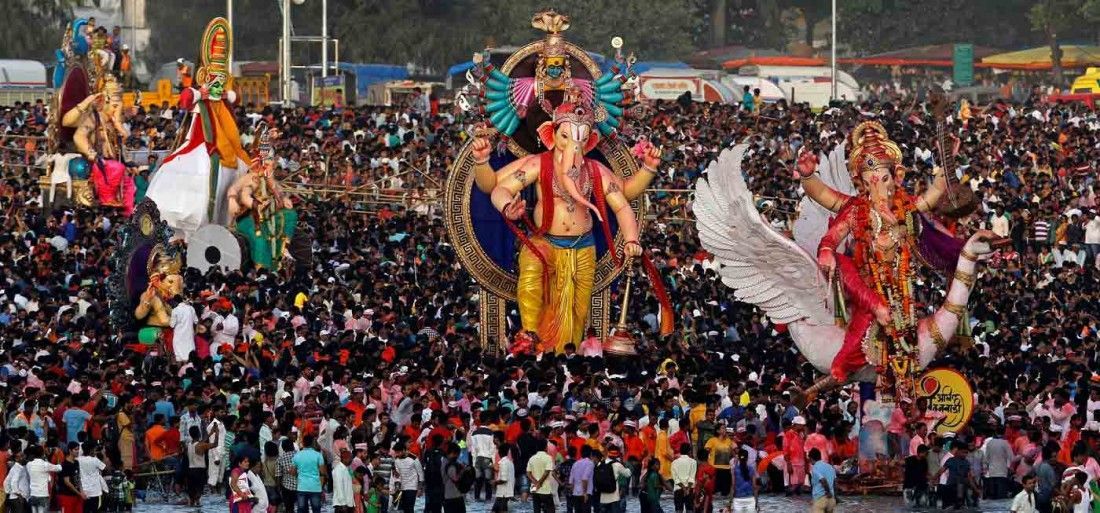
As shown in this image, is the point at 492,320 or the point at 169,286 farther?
the point at 492,320

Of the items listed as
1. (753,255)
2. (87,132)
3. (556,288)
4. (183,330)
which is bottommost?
(183,330)

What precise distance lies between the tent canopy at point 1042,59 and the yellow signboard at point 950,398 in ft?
127

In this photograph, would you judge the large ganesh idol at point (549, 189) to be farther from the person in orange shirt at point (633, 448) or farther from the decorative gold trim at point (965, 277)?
the person in orange shirt at point (633, 448)

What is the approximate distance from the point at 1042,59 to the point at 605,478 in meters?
42.8

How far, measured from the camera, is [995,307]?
101 feet

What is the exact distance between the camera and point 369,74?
56.7m

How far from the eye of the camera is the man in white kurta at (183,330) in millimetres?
26812

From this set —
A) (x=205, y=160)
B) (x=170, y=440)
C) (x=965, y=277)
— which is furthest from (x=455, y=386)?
(x=205, y=160)

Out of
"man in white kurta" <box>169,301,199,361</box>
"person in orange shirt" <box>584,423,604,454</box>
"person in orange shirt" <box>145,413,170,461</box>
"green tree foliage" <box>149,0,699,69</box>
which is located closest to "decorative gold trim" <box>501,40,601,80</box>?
"man in white kurta" <box>169,301,199,361</box>

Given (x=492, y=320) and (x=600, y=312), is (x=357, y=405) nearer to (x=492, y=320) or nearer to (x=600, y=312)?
(x=492, y=320)

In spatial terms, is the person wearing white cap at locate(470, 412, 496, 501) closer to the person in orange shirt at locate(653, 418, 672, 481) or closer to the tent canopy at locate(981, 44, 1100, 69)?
the person in orange shirt at locate(653, 418, 672, 481)

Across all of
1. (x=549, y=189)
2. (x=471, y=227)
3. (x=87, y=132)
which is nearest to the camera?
(x=549, y=189)

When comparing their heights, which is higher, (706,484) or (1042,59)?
(1042,59)

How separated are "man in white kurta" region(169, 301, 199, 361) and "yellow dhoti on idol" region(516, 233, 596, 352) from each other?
3.14 meters
